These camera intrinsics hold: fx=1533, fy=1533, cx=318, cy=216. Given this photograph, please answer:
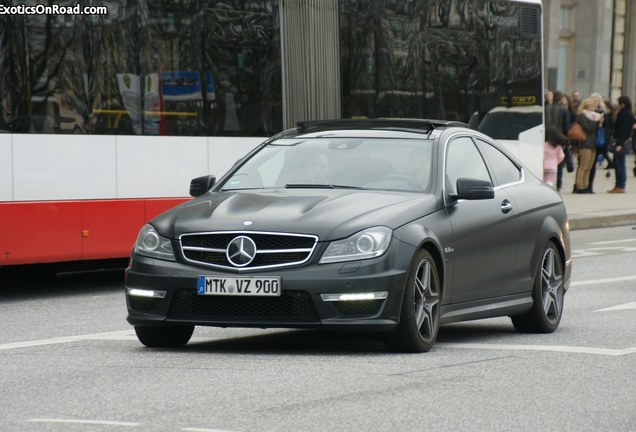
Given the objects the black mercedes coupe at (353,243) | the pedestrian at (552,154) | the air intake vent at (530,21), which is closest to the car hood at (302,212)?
the black mercedes coupe at (353,243)

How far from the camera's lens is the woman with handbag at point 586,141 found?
31.2 metres

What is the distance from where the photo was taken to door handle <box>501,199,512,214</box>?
10389 mm

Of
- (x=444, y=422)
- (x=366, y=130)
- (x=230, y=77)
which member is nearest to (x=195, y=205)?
(x=366, y=130)

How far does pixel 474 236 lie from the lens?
986cm

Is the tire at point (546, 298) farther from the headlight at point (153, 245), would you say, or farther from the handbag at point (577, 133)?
the handbag at point (577, 133)

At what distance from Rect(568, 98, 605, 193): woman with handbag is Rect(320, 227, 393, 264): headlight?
2265 centimetres

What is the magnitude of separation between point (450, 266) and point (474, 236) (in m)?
0.42

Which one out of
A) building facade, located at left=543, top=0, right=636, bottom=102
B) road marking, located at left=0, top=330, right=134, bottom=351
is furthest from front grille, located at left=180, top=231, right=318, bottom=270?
building facade, located at left=543, top=0, right=636, bottom=102

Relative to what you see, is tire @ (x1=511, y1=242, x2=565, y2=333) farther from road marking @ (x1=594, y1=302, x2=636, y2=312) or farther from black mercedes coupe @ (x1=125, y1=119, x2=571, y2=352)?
road marking @ (x1=594, y1=302, x2=636, y2=312)

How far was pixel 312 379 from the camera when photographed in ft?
26.2

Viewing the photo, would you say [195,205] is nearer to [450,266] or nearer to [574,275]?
[450,266]

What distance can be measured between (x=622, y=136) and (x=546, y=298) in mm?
21815

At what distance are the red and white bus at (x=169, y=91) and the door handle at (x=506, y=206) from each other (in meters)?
4.58

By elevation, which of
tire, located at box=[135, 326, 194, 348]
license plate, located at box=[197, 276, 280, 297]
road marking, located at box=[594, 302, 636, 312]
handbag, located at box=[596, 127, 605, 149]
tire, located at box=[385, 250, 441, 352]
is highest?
license plate, located at box=[197, 276, 280, 297]
